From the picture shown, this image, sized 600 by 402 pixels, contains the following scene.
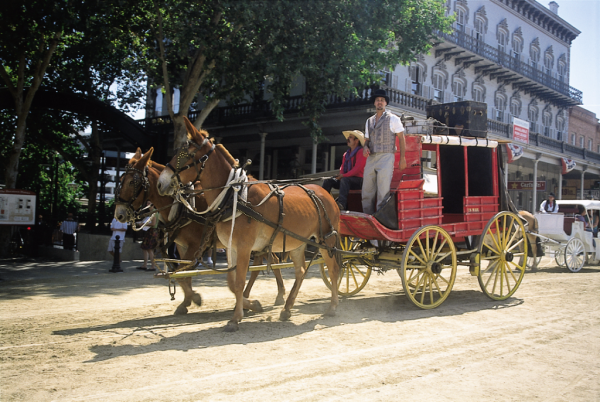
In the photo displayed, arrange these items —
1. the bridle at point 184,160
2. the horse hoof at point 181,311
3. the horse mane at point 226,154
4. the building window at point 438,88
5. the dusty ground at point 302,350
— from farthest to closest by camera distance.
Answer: the building window at point 438,88 < the horse hoof at point 181,311 < the horse mane at point 226,154 < the bridle at point 184,160 < the dusty ground at point 302,350

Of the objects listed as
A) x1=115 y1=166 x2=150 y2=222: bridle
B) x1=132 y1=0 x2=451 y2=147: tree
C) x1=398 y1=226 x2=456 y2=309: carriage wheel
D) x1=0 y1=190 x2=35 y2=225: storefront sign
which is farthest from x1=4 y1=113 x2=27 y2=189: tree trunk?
x1=398 y1=226 x2=456 y2=309: carriage wheel

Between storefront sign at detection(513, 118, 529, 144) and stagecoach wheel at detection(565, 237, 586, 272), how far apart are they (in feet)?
41.5

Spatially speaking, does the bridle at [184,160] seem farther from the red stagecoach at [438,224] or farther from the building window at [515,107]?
the building window at [515,107]

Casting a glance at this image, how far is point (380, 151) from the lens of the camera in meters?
7.56

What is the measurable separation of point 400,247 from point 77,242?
515 inches

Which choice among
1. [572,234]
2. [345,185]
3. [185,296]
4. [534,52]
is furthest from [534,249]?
[534,52]

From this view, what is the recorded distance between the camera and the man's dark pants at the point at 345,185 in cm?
836

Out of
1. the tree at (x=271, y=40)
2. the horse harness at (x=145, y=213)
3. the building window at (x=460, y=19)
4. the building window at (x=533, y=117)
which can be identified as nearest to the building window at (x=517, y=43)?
the building window at (x=533, y=117)

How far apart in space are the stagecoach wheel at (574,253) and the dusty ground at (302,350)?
18.8ft

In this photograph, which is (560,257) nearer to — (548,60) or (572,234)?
(572,234)

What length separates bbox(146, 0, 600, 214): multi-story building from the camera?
22.5 meters

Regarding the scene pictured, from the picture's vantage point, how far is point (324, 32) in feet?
48.0

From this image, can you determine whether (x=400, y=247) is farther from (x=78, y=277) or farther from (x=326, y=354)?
(x=78, y=277)

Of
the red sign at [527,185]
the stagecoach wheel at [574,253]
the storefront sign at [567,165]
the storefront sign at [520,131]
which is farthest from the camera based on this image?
the storefront sign at [567,165]
